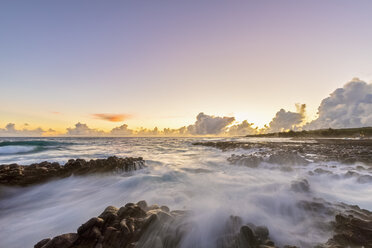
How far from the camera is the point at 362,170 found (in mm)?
7953

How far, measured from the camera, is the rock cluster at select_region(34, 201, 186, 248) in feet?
8.89

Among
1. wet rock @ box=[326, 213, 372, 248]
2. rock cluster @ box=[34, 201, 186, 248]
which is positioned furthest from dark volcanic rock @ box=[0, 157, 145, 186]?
wet rock @ box=[326, 213, 372, 248]

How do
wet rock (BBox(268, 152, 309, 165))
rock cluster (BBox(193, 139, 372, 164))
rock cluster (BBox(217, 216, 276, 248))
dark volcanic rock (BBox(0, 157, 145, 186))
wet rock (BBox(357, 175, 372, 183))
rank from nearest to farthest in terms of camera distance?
rock cluster (BBox(217, 216, 276, 248))
wet rock (BBox(357, 175, 372, 183))
dark volcanic rock (BBox(0, 157, 145, 186))
wet rock (BBox(268, 152, 309, 165))
rock cluster (BBox(193, 139, 372, 164))

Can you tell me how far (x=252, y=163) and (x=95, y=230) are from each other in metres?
9.51

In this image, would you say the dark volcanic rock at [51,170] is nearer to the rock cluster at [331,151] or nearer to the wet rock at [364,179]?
the wet rock at [364,179]

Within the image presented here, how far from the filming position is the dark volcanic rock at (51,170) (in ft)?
22.8

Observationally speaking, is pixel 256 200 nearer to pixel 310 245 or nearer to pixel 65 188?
pixel 310 245

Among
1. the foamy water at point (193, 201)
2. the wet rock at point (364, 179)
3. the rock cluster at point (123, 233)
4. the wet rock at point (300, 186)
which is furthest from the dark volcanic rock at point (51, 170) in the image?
the wet rock at point (364, 179)

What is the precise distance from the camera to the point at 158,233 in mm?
3061

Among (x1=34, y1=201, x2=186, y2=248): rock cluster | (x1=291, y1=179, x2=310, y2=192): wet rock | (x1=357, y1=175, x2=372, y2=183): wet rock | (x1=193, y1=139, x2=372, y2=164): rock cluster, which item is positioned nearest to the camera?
(x1=34, y1=201, x2=186, y2=248): rock cluster

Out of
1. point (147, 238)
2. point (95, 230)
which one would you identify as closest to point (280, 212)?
point (147, 238)

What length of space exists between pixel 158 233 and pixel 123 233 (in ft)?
2.08

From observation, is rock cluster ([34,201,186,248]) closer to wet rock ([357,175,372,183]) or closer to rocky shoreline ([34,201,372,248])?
rocky shoreline ([34,201,372,248])

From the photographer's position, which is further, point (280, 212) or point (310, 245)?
point (280, 212)
